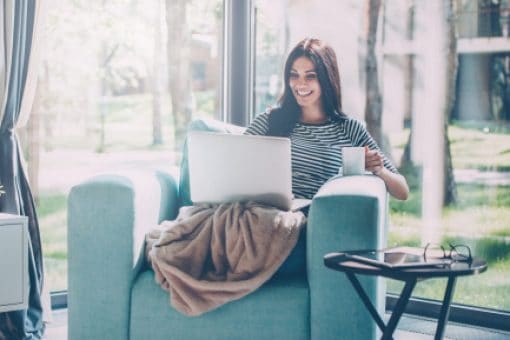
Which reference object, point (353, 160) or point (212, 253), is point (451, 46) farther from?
point (212, 253)

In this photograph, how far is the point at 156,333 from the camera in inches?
86.7

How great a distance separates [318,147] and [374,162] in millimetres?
302

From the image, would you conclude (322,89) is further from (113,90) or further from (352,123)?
(113,90)

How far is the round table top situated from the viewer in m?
1.70

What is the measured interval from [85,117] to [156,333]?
1.76 metres

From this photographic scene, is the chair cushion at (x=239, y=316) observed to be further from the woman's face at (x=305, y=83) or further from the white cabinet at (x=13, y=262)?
the woman's face at (x=305, y=83)

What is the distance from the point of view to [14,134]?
287 centimetres

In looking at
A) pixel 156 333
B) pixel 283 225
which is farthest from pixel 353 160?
pixel 156 333

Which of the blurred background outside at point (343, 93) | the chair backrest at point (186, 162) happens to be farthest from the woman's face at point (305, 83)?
the blurred background outside at point (343, 93)

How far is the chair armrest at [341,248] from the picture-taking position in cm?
208

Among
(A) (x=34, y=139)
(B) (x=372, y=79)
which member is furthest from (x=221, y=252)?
(A) (x=34, y=139)

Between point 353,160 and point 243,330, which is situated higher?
point 353,160

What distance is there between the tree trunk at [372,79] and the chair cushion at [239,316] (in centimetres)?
145

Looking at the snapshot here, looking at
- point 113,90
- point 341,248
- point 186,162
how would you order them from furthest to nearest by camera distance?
point 113,90
point 186,162
point 341,248
